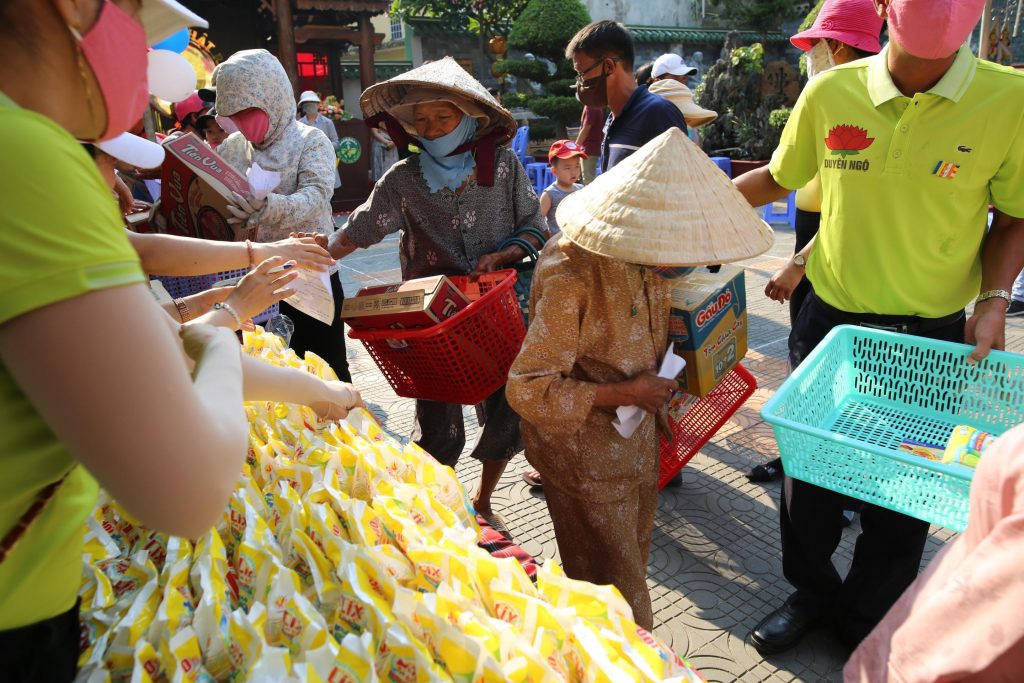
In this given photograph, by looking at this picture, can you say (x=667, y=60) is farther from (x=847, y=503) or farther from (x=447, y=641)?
(x=447, y=641)

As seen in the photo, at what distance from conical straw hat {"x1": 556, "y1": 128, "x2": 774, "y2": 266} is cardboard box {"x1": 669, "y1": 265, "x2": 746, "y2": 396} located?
0.20 m

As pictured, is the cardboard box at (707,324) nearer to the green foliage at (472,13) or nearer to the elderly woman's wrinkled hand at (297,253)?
the elderly woman's wrinkled hand at (297,253)

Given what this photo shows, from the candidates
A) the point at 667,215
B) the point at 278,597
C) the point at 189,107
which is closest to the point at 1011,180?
the point at 667,215

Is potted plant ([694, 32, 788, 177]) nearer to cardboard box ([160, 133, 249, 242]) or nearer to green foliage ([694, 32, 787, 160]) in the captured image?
green foliage ([694, 32, 787, 160])

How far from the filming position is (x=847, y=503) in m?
2.55

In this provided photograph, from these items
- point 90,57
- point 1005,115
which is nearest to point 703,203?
point 1005,115

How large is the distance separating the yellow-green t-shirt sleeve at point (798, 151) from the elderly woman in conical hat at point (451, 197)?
0.95 m

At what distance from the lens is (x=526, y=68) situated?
16.2 metres

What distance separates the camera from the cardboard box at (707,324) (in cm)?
192

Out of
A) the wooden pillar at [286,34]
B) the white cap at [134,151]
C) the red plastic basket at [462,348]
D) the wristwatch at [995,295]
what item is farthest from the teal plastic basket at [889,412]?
the wooden pillar at [286,34]

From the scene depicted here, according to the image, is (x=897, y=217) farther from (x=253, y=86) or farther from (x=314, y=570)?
(x=253, y=86)

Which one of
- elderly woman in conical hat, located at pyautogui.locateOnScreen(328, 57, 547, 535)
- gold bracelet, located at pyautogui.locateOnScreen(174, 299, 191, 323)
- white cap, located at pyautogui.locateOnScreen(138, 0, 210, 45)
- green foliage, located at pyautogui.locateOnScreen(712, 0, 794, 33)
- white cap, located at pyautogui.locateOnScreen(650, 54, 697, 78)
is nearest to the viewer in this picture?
white cap, located at pyautogui.locateOnScreen(138, 0, 210, 45)

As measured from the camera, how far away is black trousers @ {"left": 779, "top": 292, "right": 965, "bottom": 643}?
219 cm

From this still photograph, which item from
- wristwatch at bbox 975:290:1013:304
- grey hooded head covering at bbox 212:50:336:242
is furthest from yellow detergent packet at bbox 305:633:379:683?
grey hooded head covering at bbox 212:50:336:242
